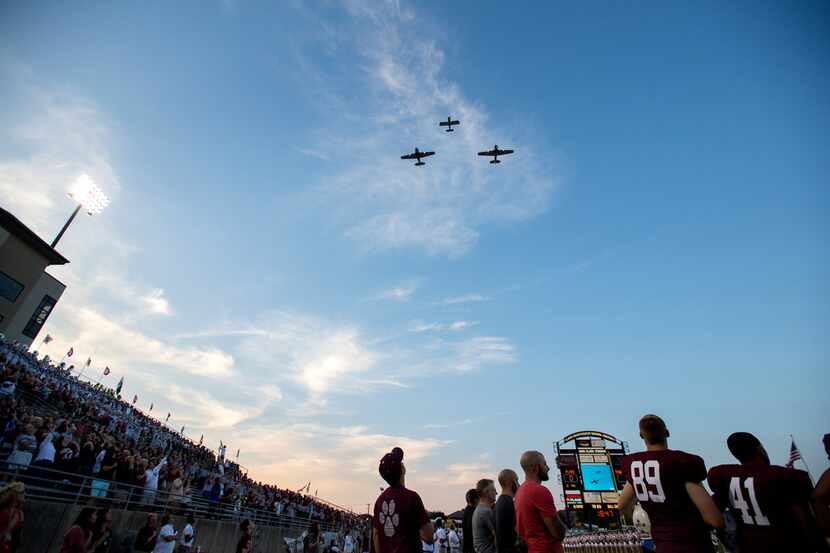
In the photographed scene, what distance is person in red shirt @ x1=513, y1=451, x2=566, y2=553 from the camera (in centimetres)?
455

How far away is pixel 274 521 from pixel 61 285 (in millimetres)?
39772

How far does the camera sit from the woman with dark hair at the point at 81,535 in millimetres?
7467

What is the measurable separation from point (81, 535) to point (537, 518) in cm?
858

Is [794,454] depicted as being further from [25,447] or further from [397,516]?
[25,447]

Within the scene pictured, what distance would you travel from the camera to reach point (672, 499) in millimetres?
3656

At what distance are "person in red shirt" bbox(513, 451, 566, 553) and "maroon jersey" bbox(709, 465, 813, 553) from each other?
1685mm

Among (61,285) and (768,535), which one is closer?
(768,535)

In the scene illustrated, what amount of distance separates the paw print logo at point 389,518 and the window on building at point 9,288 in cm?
4696

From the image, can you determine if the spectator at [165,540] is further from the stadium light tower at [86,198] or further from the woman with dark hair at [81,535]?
the stadium light tower at [86,198]

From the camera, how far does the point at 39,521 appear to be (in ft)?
32.0

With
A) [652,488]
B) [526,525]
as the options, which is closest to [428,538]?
[526,525]

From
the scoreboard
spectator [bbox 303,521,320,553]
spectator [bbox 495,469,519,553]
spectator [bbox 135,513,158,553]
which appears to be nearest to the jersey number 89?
spectator [bbox 495,469,519,553]

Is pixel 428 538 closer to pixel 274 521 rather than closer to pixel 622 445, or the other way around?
pixel 274 521

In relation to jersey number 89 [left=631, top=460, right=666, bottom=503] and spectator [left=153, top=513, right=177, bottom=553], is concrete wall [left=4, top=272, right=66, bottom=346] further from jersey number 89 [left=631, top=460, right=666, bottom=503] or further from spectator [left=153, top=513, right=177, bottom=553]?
jersey number 89 [left=631, top=460, right=666, bottom=503]
